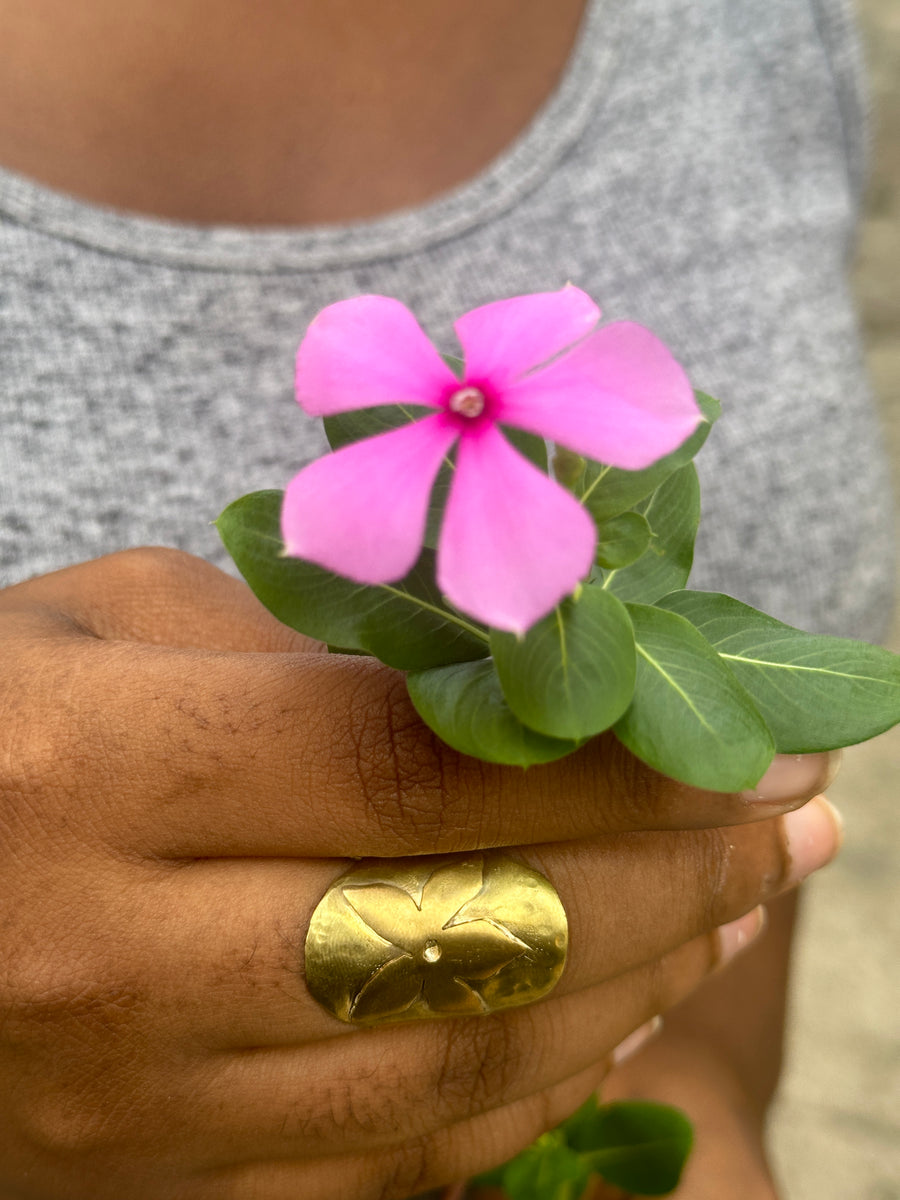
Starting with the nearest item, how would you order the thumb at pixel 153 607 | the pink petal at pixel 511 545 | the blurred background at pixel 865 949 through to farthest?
the pink petal at pixel 511 545, the thumb at pixel 153 607, the blurred background at pixel 865 949

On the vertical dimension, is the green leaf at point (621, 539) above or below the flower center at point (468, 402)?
below

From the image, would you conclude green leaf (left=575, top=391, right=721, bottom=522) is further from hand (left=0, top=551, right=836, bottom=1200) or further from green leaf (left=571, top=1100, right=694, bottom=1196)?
green leaf (left=571, top=1100, right=694, bottom=1196)

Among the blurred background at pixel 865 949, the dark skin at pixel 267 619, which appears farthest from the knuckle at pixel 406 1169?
the blurred background at pixel 865 949

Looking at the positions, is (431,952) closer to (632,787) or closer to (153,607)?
(632,787)

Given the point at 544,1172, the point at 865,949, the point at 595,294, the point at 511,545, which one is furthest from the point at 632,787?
the point at 865,949

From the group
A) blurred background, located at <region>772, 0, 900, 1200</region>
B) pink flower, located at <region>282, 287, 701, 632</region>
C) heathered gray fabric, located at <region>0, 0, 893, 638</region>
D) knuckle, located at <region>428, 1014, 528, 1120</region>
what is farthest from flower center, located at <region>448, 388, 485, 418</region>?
blurred background, located at <region>772, 0, 900, 1200</region>

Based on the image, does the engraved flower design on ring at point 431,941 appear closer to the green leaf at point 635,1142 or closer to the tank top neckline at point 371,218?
the green leaf at point 635,1142
